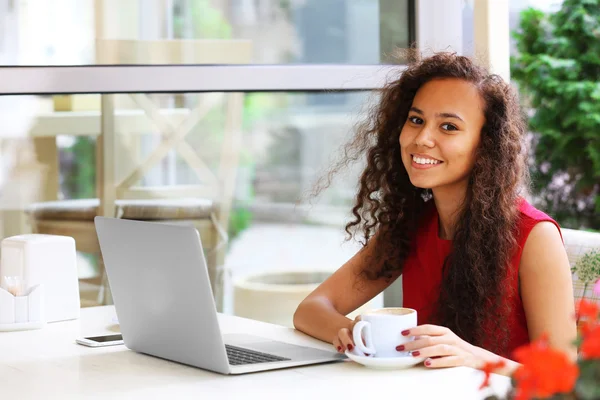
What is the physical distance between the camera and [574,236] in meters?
1.82

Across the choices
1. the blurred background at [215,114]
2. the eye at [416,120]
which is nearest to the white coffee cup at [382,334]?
the eye at [416,120]

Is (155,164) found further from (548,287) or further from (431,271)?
(548,287)

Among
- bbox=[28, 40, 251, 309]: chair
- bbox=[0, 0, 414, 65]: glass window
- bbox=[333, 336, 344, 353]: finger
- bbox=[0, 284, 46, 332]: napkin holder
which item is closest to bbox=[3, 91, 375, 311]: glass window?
bbox=[28, 40, 251, 309]: chair

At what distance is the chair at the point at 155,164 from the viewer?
98.2 inches

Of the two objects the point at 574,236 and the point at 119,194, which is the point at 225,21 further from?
the point at 574,236

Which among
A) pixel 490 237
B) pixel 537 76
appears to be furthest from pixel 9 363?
pixel 537 76

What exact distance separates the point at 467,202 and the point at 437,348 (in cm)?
52

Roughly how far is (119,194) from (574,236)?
133 centimetres

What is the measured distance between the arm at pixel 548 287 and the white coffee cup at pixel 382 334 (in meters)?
0.38

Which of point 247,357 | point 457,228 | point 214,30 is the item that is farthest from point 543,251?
point 214,30

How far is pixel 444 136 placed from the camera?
5.76 ft

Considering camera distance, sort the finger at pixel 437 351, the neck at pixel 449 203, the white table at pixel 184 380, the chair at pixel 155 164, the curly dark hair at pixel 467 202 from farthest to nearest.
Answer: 1. the chair at pixel 155 164
2. the neck at pixel 449 203
3. the curly dark hair at pixel 467 202
4. the finger at pixel 437 351
5. the white table at pixel 184 380

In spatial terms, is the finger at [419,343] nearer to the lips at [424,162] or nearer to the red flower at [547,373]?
the lips at [424,162]

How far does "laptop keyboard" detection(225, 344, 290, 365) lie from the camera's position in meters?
1.37
